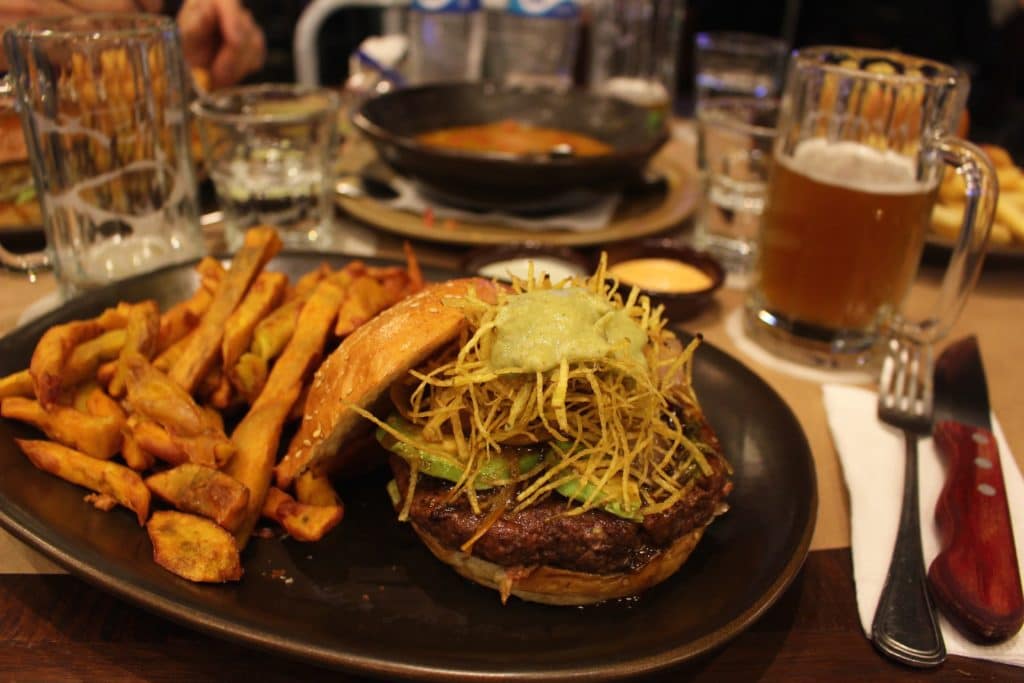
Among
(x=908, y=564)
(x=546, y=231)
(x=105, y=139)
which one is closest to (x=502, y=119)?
(x=546, y=231)

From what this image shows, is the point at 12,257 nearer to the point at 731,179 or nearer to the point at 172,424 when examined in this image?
the point at 172,424

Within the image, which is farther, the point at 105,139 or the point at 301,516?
the point at 105,139

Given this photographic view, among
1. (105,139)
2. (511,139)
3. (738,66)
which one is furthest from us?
(738,66)

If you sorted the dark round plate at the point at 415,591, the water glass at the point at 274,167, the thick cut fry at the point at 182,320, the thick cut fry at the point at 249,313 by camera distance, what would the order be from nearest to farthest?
1. the dark round plate at the point at 415,591
2. the thick cut fry at the point at 249,313
3. the thick cut fry at the point at 182,320
4. the water glass at the point at 274,167

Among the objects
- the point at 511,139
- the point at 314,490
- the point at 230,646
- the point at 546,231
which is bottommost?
the point at 230,646

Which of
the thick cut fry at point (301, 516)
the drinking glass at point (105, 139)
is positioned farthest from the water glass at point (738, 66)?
the thick cut fry at point (301, 516)

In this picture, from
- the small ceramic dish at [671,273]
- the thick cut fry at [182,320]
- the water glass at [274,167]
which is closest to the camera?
the thick cut fry at [182,320]

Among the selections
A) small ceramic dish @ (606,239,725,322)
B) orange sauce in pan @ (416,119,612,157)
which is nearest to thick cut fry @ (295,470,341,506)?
small ceramic dish @ (606,239,725,322)

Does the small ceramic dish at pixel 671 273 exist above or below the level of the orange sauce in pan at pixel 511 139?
below

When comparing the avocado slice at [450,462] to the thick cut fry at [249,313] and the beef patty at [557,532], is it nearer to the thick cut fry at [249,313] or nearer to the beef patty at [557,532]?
the beef patty at [557,532]
